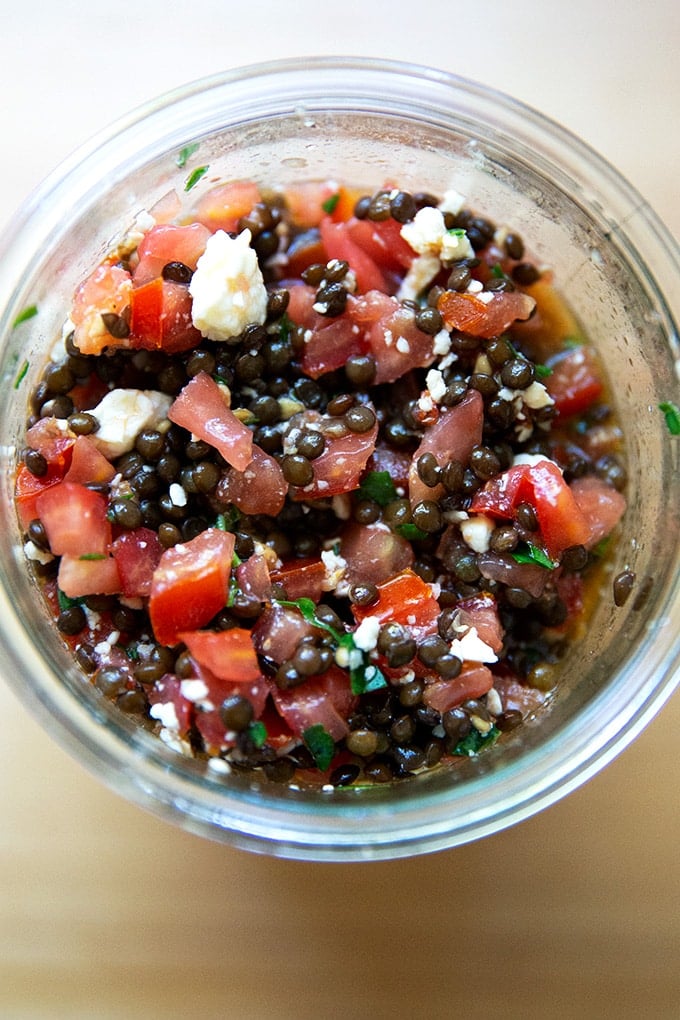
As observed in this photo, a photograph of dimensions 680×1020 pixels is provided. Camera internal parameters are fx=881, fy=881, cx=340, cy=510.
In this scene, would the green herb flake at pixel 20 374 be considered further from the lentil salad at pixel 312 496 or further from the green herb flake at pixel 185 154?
the green herb flake at pixel 185 154

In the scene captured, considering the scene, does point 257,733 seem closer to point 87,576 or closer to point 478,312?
point 87,576

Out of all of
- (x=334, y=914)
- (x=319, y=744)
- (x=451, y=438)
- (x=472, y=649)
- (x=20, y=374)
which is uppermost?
(x=20, y=374)

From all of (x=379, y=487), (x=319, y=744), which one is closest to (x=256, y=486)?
(x=379, y=487)

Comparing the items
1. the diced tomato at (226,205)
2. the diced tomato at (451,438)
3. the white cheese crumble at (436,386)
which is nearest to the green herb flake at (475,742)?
the diced tomato at (451,438)

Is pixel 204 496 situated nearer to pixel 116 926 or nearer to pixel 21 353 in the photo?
pixel 21 353

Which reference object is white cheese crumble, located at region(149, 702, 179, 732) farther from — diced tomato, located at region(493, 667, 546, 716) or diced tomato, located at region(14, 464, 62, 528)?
diced tomato, located at region(493, 667, 546, 716)

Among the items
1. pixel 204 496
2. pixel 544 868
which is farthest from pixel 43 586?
pixel 544 868
